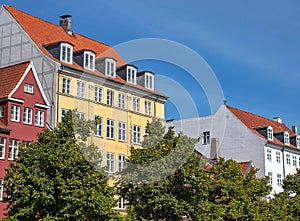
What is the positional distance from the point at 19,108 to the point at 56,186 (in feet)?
53.8

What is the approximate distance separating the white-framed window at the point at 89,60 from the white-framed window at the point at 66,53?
66.4 inches

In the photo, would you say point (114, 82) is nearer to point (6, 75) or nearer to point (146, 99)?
point (146, 99)

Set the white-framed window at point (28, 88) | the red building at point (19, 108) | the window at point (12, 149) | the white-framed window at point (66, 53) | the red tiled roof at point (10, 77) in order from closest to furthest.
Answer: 1. the red building at point (19, 108)
2. the window at point (12, 149)
3. the red tiled roof at point (10, 77)
4. the white-framed window at point (28, 88)
5. the white-framed window at point (66, 53)

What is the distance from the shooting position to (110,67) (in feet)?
203

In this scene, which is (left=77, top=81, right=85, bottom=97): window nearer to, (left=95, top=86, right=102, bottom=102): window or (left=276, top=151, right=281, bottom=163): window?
(left=95, top=86, right=102, bottom=102): window

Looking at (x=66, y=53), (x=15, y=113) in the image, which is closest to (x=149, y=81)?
(x=66, y=53)

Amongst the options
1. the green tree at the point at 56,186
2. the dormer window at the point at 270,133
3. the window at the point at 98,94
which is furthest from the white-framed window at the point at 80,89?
the dormer window at the point at 270,133

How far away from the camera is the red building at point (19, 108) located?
1937 inches

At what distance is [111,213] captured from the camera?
36.8 meters

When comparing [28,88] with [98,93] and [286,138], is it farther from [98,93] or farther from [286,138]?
[286,138]

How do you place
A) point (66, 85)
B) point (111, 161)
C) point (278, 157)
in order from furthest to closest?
1. point (278, 157)
2. point (111, 161)
3. point (66, 85)

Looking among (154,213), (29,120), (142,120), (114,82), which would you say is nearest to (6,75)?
(29,120)

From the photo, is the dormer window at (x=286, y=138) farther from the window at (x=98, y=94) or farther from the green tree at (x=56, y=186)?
the green tree at (x=56, y=186)

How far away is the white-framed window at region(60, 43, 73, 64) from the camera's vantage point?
57406 mm
